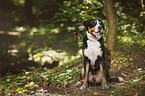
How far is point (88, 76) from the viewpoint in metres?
3.96

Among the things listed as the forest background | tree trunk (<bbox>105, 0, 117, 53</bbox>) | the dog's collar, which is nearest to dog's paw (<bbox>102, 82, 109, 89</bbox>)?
the forest background

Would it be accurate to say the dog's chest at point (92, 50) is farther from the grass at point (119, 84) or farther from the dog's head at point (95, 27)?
the grass at point (119, 84)

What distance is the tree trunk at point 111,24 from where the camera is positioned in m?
5.22

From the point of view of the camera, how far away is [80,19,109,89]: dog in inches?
142

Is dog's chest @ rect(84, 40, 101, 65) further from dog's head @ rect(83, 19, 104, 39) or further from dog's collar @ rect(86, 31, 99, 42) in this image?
dog's head @ rect(83, 19, 104, 39)

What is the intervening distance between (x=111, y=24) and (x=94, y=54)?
79.0 inches

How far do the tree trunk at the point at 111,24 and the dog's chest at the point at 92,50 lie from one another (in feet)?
5.74

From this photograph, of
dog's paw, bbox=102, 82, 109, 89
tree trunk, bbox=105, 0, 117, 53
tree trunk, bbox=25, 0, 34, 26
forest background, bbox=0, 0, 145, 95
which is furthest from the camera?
tree trunk, bbox=25, 0, 34, 26

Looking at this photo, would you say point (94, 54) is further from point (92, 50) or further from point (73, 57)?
point (73, 57)

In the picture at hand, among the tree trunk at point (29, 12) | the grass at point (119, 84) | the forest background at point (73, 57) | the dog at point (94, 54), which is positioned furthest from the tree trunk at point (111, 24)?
the tree trunk at point (29, 12)

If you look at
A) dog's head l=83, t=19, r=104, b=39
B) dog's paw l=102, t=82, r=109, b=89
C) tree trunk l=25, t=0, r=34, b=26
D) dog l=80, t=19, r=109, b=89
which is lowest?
dog's paw l=102, t=82, r=109, b=89

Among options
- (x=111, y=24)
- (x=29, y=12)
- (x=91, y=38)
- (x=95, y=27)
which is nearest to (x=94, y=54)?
(x=91, y=38)

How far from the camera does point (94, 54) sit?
3.76m

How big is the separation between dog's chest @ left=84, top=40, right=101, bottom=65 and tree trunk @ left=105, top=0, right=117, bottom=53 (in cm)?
175
